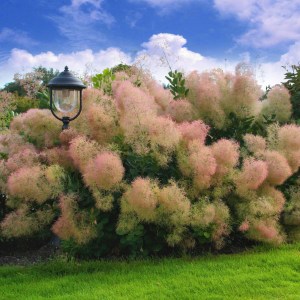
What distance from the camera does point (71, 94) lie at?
6.73 metres

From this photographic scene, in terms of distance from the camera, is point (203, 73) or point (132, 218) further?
point (203, 73)

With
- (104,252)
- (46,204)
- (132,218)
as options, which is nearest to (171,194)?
(132,218)

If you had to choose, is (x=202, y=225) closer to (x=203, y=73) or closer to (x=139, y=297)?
(x=139, y=297)

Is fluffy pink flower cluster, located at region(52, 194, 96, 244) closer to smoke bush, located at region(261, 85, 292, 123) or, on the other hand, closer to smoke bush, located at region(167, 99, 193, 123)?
smoke bush, located at region(167, 99, 193, 123)

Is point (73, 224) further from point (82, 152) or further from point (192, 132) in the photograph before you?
point (192, 132)

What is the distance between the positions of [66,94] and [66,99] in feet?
0.25

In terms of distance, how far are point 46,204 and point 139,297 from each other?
2.36 m

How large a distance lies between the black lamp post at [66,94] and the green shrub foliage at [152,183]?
24 cm

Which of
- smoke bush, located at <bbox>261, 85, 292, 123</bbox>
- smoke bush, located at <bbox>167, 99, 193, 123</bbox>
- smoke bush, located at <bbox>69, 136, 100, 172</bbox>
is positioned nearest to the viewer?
smoke bush, located at <bbox>69, 136, 100, 172</bbox>

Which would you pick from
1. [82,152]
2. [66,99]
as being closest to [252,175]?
[82,152]

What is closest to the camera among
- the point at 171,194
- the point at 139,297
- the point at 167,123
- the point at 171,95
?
the point at 139,297

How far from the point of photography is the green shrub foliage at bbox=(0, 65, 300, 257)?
212 inches

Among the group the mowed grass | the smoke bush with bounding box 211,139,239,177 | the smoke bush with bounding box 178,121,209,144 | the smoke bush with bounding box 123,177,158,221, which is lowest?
the mowed grass

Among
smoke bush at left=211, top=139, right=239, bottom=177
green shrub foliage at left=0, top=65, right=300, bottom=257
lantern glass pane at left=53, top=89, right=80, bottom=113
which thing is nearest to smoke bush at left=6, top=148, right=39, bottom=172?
green shrub foliage at left=0, top=65, right=300, bottom=257
